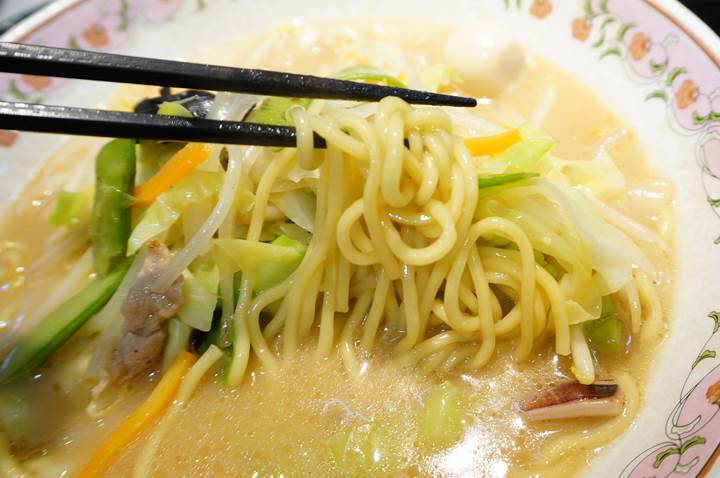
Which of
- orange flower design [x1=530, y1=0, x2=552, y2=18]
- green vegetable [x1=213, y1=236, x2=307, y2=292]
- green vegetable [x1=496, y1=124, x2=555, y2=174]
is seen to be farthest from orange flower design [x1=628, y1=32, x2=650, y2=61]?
green vegetable [x1=213, y1=236, x2=307, y2=292]

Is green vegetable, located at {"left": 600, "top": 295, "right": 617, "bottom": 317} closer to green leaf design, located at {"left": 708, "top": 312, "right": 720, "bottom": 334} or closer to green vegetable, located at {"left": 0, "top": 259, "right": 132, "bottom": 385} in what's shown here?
green leaf design, located at {"left": 708, "top": 312, "right": 720, "bottom": 334}

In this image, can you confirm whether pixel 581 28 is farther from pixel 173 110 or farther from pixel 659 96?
pixel 173 110

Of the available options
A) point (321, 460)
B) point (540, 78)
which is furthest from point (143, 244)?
point (540, 78)

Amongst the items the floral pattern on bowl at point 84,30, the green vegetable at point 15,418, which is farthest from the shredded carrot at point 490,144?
the floral pattern on bowl at point 84,30

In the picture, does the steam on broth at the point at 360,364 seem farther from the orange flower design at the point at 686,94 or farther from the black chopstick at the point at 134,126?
the orange flower design at the point at 686,94

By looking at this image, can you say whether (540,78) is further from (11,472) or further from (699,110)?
(11,472)

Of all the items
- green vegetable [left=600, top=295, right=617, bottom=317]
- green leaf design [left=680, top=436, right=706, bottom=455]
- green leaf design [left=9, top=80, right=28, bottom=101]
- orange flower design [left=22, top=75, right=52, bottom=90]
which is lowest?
green leaf design [left=9, top=80, right=28, bottom=101]
